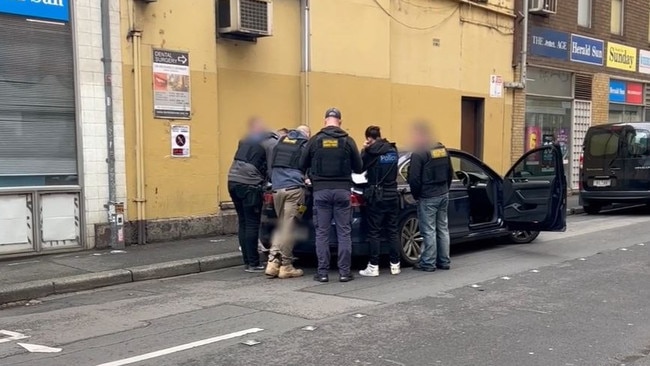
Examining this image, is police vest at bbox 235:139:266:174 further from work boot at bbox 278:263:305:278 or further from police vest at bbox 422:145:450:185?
police vest at bbox 422:145:450:185

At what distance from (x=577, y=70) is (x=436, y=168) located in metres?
12.5

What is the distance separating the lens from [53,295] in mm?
7242

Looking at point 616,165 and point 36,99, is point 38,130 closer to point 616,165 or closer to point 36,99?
point 36,99

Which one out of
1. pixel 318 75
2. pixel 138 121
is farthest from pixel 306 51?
pixel 138 121

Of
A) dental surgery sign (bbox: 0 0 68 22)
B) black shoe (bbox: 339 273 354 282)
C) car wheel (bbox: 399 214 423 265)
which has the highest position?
dental surgery sign (bbox: 0 0 68 22)

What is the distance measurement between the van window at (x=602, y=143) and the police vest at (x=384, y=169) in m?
8.26

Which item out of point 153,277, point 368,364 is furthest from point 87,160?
point 368,364

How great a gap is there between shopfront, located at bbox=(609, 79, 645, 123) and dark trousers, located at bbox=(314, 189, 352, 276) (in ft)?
51.3

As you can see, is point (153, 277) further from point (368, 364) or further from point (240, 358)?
point (368, 364)

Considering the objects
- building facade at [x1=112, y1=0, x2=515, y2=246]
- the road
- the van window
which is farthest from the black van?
the road

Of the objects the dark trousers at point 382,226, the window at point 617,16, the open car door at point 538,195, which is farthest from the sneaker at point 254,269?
the window at point 617,16

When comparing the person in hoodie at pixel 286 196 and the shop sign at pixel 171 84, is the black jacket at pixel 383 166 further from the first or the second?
the shop sign at pixel 171 84

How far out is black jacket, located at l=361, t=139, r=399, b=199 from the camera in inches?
301

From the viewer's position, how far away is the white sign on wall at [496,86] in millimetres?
16422
